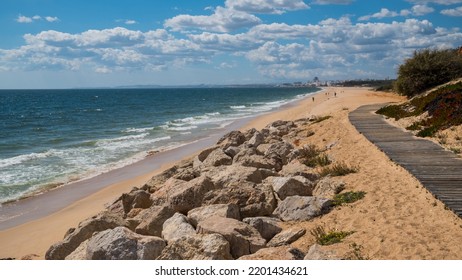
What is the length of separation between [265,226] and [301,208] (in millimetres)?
1096

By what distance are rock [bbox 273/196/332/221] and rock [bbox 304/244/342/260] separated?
6.56 feet

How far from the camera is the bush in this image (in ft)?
97.7

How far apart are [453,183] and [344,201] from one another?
2.52 m

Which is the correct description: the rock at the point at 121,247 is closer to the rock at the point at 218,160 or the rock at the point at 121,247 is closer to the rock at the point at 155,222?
the rock at the point at 155,222

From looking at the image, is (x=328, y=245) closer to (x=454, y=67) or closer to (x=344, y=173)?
(x=344, y=173)

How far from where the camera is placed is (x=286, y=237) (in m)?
7.88

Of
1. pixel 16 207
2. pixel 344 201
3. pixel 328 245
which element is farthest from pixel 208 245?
pixel 16 207

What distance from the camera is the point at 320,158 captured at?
13.2 metres

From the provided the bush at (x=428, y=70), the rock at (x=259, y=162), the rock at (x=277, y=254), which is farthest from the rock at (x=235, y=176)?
the bush at (x=428, y=70)

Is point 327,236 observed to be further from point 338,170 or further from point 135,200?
point 135,200

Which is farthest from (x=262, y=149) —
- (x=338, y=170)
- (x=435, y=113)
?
(x=435, y=113)

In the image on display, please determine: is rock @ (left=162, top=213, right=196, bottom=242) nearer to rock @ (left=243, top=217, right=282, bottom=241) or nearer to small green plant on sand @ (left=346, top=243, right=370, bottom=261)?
rock @ (left=243, top=217, right=282, bottom=241)

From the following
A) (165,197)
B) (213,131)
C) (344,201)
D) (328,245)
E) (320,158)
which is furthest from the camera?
(213,131)

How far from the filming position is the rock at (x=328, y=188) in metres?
9.99
